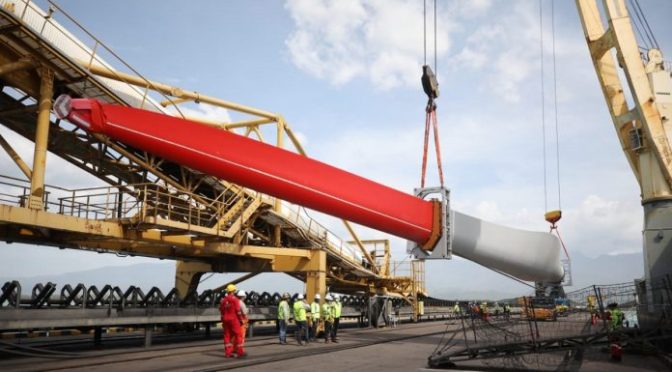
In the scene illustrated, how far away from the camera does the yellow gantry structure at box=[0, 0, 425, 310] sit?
1267 centimetres

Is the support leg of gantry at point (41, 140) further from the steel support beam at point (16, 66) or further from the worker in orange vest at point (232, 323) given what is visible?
the worker in orange vest at point (232, 323)

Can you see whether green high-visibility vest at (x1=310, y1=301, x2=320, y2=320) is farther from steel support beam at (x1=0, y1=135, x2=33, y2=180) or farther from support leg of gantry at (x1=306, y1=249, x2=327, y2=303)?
steel support beam at (x1=0, y1=135, x2=33, y2=180)

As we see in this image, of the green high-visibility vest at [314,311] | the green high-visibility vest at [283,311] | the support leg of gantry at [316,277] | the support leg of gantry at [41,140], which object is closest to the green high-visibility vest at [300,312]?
the green high-visibility vest at [283,311]

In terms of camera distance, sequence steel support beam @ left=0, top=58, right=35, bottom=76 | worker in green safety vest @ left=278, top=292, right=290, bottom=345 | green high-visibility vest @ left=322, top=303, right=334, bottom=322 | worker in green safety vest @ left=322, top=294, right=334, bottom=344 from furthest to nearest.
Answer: green high-visibility vest @ left=322, top=303, right=334, bottom=322
worker in green safety vest @ left=322, top=294, right=334, bottom=344
worker in green safety vest @ left=278, top=292, right=290, bottom=345
steel support beam @ left=0, top=58, right=35, bottom=76

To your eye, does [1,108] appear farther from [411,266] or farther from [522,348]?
[411,266]

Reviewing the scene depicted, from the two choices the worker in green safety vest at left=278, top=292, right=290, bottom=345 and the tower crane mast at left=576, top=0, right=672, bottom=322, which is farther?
the worker in green safety vest at left=278, top=292, right=290, bottom=345

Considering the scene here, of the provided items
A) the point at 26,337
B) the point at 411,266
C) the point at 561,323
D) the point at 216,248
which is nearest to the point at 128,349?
the point at 216,248

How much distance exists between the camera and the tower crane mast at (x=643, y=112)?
1419 centimetres

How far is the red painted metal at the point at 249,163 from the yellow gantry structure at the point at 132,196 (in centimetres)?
494

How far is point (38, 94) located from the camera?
13922 millimetres

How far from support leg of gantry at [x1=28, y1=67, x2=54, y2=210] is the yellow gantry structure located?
0.03 meters

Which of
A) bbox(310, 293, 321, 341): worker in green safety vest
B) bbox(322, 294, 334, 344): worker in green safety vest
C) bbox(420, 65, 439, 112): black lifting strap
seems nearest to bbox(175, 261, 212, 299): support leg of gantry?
bbox(310, 293, 321, 341): worker in green safety vest

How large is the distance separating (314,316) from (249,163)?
1137cm

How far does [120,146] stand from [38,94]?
2820mm
